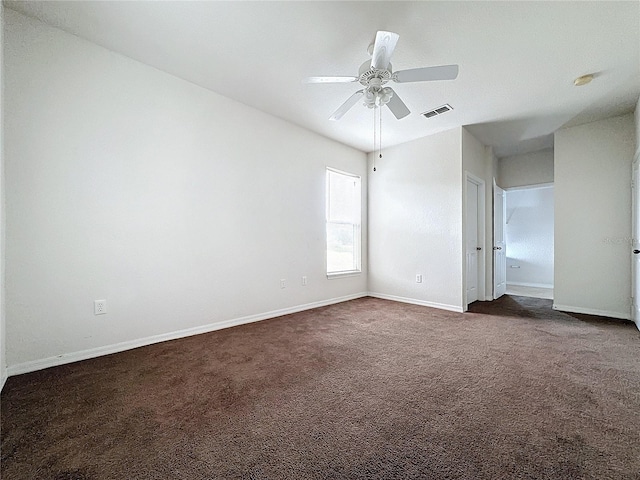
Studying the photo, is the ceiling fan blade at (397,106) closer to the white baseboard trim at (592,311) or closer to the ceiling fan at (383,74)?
the ceiling fan at (383,74)

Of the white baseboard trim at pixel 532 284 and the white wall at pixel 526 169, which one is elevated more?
the white wall at pixel 526 169

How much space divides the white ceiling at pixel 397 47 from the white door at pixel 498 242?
79.0 inches

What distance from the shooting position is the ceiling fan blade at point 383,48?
1.83 m

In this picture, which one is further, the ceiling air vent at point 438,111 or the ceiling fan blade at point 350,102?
the ceiling air vent at point 438,111

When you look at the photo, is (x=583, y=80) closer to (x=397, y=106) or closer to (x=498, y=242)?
(x=397, y=106)

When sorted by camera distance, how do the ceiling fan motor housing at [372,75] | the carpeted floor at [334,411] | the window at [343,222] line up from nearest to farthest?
1. the carpeted floor at [334,411]
2. the ceiling fan motor housing at [372,75]
3. the window at [343,222]

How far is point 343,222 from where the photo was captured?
4.75 meters

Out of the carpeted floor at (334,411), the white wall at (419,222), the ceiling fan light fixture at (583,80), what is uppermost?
the ceiling fan light fixture at (583,80)

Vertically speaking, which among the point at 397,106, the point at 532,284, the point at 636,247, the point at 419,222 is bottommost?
the point at 532,284

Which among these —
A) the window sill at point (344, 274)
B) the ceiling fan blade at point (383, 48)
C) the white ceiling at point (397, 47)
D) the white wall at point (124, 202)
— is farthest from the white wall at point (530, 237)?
the white wall at point (124, 202)

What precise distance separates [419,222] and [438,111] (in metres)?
1.63

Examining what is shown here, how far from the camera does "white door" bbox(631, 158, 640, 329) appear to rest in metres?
3.21

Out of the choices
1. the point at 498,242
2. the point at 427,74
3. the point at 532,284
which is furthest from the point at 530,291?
the point at 427,74

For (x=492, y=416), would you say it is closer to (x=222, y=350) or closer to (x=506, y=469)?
(x=506, y=469)
